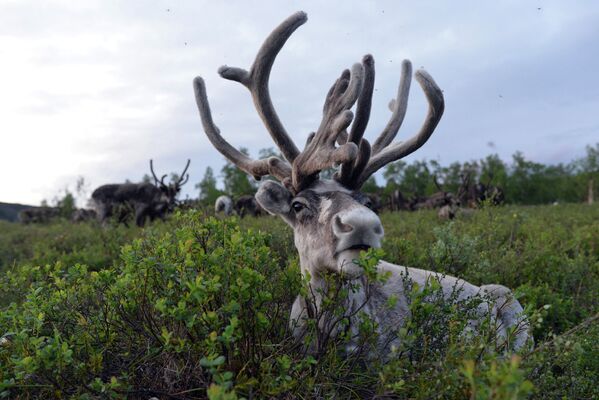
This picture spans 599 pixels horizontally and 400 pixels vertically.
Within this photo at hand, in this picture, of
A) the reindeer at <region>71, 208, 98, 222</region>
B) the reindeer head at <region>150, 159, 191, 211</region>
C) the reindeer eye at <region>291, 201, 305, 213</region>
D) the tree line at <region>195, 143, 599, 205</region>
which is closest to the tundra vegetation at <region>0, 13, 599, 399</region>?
the reindeer eye at <region>291, 201, 305, 213</region>

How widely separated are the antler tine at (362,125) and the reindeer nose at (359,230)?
718 mm

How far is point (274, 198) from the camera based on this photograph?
379 centimetres

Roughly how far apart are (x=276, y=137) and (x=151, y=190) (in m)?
13.8

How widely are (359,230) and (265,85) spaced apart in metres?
1.74

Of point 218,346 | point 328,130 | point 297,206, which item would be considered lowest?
point 218,346

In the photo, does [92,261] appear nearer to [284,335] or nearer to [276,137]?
[276,137]

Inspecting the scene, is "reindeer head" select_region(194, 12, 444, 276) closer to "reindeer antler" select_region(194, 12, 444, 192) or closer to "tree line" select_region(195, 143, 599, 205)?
"reindeer antler" select_region(194, 12, 444, 192)

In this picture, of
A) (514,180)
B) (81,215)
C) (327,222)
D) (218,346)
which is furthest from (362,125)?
(514,180)

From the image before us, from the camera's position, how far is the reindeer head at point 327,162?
3131 millimetres

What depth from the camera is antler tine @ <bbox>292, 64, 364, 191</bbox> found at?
3301mm

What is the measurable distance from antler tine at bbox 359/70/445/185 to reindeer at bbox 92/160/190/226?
13.0 metres

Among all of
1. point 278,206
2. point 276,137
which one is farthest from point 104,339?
point 276,137

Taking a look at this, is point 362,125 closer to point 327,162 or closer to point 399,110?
point 327,162

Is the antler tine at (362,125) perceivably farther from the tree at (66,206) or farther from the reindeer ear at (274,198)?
the tree at (66,206)
